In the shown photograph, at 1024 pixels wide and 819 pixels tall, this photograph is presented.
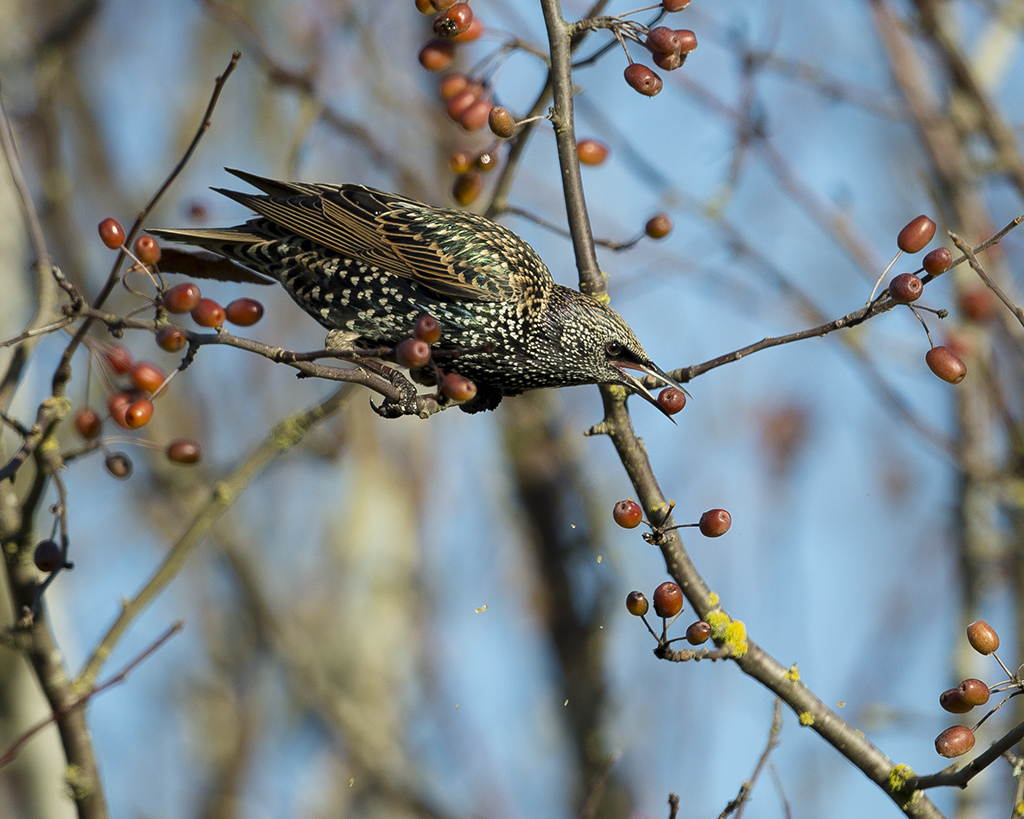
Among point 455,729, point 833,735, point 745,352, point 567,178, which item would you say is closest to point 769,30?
point 567,178

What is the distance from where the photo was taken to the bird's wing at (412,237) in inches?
141

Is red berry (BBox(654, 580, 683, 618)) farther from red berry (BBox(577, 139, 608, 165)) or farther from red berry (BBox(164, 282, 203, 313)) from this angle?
red berry (BBox(577, 139, 608, 165))

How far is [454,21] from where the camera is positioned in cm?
308

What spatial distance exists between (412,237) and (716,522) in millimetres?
1753

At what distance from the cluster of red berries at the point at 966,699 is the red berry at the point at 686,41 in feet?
5.90

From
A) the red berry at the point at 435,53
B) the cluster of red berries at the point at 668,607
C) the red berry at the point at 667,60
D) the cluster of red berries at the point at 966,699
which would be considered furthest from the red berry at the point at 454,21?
the cluster of red berries at the point at 966,699

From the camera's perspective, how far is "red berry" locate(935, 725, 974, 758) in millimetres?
2197

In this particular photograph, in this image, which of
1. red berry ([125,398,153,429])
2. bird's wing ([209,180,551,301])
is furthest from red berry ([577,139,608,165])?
red berry ([125,398,153,429])

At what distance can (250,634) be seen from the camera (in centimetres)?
849

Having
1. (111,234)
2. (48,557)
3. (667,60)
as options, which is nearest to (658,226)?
(667,60)

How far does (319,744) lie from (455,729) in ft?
5.12

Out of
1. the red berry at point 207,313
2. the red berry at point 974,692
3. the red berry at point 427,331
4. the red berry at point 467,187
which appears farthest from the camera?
the red berry at point 467,187

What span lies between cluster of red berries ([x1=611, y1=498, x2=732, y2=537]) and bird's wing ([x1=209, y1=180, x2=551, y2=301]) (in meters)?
1.21

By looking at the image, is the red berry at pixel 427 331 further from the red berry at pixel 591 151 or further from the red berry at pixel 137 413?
the red berry at pixel 591 151
